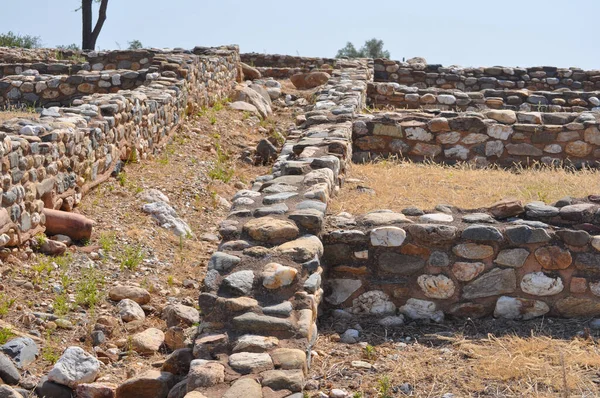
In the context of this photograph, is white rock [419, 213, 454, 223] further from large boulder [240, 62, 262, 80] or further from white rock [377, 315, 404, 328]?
large boulder [240, 62, 262, 80]

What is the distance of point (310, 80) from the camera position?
1403 cm

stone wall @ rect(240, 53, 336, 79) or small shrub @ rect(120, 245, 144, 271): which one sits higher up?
stone wall @ rect(240, 53, 336, 79)

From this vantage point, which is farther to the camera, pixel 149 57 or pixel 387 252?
pixel 149 57

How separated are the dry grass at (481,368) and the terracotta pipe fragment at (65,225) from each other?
112 inches

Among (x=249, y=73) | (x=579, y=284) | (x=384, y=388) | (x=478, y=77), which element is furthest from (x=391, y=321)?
(x=478, y=77)

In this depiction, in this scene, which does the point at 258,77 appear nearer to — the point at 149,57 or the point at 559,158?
the point at 149,57

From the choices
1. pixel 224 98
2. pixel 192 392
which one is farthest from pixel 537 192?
pixel 224 98

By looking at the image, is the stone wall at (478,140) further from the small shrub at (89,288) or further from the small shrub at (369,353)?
the small shrub at (369,353)

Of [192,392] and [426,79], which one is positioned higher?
[426,79]

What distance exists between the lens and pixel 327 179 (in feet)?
18.8

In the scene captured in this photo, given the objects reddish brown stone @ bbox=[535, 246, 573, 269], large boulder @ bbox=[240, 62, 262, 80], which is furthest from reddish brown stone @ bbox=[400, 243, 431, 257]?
large boulder @ bbox=[240, 62, 262, 80]

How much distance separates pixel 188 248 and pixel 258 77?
8179 millimetres

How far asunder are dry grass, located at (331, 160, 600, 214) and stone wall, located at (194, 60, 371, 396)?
21.7 inches

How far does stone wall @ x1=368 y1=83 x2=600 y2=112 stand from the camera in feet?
36.6
